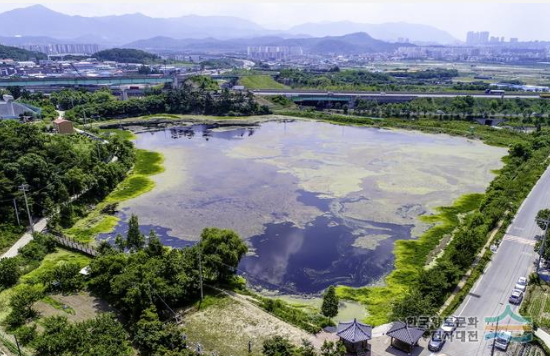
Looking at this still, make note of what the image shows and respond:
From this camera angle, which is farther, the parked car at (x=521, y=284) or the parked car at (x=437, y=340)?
the parked car at (x=521, y=284)

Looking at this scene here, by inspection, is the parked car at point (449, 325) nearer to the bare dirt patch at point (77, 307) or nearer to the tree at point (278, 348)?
the tree at point (278, 348)

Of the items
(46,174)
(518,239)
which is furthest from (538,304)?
(46,174)

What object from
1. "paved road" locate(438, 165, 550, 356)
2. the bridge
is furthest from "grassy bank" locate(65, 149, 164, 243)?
the bridge

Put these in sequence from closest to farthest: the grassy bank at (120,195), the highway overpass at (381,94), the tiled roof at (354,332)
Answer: the tiled roof at (354,332) → the grassy bank at (120,195) → the highway overpass at (381,94)

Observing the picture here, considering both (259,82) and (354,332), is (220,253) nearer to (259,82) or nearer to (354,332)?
(354,332)

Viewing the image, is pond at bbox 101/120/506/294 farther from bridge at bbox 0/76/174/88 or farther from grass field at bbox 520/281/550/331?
bridge at bbox 0/76/174/88

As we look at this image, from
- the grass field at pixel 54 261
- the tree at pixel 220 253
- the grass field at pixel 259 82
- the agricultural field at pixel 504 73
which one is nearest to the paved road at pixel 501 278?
the tree at pixel 220 253

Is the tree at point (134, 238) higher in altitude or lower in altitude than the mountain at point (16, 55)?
lower

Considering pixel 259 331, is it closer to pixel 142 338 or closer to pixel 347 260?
pixel 142 338
